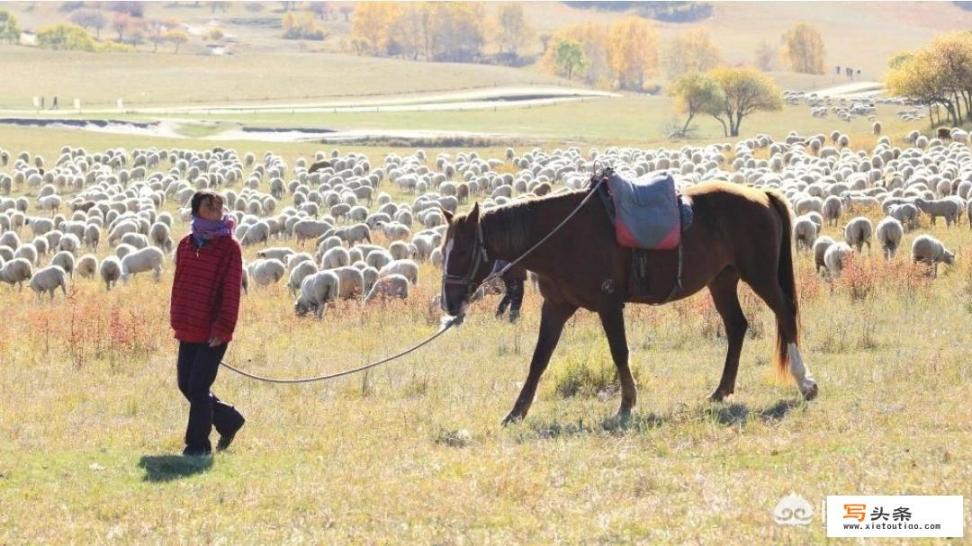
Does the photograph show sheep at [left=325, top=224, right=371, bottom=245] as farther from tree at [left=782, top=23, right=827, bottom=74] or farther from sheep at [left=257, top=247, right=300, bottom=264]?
tree at [left=782, top=23, right=827, bottom=74]

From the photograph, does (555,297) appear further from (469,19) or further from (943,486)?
(469,19)

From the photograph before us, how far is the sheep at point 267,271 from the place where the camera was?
893 inches

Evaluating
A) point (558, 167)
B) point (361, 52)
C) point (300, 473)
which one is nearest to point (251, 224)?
point (558, 167)

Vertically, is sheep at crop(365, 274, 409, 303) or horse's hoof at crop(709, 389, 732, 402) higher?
horse's hoof at crop(709, 389, 732, 402)

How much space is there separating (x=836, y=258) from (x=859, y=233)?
299 cm

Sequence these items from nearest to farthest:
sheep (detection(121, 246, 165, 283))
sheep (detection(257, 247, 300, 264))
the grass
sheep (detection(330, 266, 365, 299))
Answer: the grass
sheep (detection(330, 266, 365, 299))
sheep (detection(121, 246, 165, 283))
sheep (detection(257, 247, 300, 264))

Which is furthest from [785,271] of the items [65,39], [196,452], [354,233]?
[65,39]

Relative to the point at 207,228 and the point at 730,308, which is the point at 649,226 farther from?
the point at 207,228

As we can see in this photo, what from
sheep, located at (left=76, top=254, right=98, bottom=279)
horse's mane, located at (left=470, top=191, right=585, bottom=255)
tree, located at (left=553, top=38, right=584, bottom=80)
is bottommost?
sheep, located at (left=76, top=254, right=98, bottom=279)

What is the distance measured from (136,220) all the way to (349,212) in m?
5.77

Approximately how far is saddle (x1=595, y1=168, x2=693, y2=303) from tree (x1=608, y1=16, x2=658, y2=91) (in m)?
157

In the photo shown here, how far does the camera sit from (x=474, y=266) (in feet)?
33.1

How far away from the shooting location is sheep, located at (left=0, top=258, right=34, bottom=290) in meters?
23.1

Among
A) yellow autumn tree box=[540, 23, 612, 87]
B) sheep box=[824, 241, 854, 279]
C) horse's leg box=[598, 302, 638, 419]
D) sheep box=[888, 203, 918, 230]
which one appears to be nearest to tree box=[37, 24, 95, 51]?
yellow autumn tree box=[540, 23, 612, 87]
